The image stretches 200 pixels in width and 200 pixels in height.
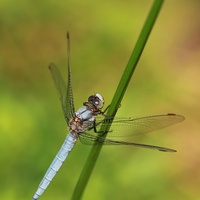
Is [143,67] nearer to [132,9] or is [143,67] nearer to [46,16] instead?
[132,9]

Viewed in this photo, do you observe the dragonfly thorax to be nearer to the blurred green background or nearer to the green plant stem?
the green plant stem

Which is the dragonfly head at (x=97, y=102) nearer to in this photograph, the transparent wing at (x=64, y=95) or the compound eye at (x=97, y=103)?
the compound eye at (x=97, y=103)

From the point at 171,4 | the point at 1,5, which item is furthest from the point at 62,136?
the point at 171,4

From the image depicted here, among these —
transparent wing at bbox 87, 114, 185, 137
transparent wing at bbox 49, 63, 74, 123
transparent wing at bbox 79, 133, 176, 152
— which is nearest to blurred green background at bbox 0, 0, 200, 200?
transparent wing at bbox 49, 63, 74, 123

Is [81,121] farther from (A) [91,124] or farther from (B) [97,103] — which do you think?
(B) [97,103]

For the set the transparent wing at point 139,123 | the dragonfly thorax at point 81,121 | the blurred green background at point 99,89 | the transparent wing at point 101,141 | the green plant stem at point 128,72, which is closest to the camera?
the green plant stem at point 128,72

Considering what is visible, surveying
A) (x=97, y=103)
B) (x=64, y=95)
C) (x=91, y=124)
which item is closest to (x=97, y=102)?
(x=97, y=103)

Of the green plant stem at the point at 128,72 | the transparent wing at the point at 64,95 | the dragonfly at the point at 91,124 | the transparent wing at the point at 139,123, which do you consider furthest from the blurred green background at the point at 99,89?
the green plant stem at the point at 128,72
